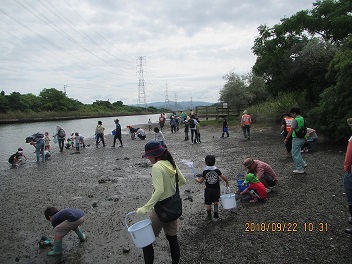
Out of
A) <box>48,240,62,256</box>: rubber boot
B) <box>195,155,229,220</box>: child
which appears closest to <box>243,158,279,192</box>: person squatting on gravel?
<box>195,155,229,220</box>: child

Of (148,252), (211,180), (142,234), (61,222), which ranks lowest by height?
(61,222)

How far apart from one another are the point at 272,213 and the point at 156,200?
344 cm

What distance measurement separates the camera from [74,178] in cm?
1124

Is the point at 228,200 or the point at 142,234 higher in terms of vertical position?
the point at 142,234

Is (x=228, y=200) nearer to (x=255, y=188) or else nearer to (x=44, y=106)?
(x=255, y=188)

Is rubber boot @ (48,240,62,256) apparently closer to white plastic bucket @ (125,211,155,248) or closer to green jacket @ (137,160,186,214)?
white plastic bucket @ (125,211,155,248)

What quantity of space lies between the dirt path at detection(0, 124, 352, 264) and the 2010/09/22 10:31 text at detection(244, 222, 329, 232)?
0.06 feet

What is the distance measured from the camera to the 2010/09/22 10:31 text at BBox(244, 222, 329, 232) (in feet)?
16.3

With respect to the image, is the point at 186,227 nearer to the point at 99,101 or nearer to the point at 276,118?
the point at 276,118

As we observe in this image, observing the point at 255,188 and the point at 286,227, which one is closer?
the point at 286,227

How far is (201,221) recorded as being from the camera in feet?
19.3

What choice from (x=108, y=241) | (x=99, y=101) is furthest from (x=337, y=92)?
(x=99, y=101)

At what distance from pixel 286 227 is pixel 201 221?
1.74m

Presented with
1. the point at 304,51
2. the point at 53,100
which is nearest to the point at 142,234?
the point at 304,51
